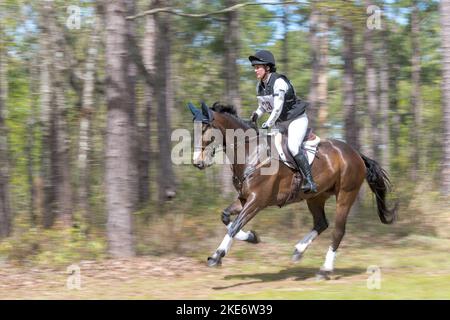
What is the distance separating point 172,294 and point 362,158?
484 centimetres

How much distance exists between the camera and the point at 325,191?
1148 centimetres

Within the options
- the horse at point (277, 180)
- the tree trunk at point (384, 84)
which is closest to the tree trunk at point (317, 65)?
the horse at point (277, 180)

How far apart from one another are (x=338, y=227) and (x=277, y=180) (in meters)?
1.62

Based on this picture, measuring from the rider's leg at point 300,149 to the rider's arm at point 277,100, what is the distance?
63cm

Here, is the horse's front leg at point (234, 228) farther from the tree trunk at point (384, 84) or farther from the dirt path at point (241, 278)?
the tree trunk at point (384, 84)

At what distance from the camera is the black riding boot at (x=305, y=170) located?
34.9ft

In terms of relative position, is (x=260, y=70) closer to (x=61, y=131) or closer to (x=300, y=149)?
(x=300, y=149)

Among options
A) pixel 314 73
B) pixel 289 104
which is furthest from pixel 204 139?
pixel 314 73

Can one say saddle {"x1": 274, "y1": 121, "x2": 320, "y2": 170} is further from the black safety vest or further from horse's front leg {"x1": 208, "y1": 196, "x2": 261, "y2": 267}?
horse's front leg {"x1": 208, "y1": 196, "x2": 261, "y2": 267}

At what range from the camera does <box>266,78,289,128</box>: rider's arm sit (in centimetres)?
1012

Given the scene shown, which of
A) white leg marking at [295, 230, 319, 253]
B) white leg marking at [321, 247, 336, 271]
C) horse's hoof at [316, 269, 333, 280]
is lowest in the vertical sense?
horse's hoof at [316, 269, 333, 280]

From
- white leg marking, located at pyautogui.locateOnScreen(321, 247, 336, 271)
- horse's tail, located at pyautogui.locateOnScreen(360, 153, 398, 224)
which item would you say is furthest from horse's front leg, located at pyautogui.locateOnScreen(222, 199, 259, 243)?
horse's tail, located at pyautogui.locateOnScreen(360, 153, 398, 224)

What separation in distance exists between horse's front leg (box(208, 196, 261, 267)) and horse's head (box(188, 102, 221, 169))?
100 cm
